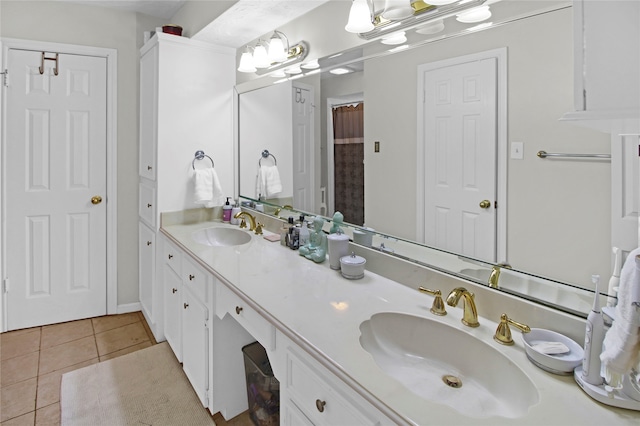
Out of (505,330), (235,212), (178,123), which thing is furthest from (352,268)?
(178,123)

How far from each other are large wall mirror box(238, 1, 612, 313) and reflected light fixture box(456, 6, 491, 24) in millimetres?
23

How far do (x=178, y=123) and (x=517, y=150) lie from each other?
220cm

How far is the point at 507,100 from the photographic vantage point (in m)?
1.16

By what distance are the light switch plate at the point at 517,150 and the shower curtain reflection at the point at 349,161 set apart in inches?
27.3

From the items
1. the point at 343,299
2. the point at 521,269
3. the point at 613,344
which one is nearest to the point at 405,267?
the point at 343,299

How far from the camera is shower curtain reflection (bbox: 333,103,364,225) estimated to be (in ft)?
5.77

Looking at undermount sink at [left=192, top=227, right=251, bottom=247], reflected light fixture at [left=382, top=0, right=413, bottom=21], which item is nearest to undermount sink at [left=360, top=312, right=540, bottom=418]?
reflected light fixture at [left=382, top=0, right=413, bottom=21]

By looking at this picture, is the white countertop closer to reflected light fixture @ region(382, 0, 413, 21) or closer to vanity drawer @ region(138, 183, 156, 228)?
vanity drawer @ region(138, 183, 156, 228)

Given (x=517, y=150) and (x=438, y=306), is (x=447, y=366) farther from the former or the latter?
(x=517, y=150)

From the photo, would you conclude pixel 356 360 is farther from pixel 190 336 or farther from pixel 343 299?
pixel 190 336

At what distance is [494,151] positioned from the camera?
47.7 inches

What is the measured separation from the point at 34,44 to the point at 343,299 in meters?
2.96

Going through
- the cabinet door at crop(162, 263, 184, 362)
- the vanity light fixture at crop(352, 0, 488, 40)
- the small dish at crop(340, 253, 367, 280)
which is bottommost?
the cabinet door at crop(162, 263, 184, 362)

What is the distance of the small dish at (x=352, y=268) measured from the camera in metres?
1.55
